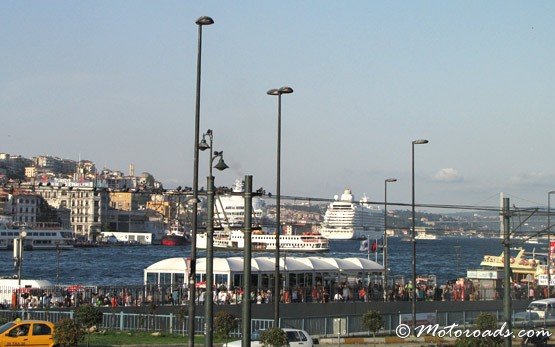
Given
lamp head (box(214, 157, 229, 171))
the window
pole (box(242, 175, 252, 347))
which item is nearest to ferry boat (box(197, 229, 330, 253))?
the window

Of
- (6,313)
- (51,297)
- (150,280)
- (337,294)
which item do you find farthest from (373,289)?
(6,313)

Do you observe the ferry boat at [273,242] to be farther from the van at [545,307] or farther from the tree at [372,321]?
the tree at [372,321]

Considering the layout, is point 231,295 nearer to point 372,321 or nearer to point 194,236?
point 372,321

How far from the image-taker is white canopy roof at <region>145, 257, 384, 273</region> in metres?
47.0

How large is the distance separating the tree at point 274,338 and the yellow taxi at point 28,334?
605 centimetres

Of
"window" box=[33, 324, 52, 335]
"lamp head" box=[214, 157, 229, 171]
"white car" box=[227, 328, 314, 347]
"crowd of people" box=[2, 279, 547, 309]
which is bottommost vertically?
"white car" box=[227, 328, 314, 347]

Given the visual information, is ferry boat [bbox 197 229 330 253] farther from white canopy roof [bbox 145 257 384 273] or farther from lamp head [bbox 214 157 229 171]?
lamp head [bbox 214 157 229 171]

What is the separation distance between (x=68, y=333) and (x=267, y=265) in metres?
20.9

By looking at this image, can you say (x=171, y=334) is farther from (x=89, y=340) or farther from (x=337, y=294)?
(x=337, y=294)

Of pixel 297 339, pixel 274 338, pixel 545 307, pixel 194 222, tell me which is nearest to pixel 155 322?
pixel 297 339

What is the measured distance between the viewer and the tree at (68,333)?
28.5m

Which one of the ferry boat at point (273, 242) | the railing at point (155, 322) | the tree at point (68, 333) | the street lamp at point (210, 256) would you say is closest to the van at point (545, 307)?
the railing at point (155, 322)

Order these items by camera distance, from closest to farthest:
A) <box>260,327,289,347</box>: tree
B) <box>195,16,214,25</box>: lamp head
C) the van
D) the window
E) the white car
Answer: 1. <box>195,16,214,25</box>: lamp head
2. <box>260,327,289,347</box>: tree
3. the window
4. the white car
5. the van

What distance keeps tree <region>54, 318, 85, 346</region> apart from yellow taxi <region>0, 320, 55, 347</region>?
668mm
